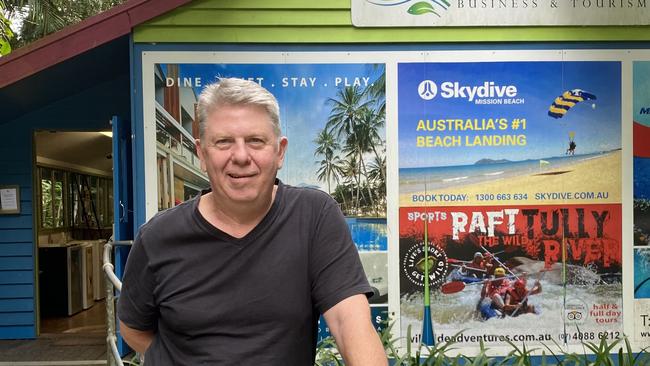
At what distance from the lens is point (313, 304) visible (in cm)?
142

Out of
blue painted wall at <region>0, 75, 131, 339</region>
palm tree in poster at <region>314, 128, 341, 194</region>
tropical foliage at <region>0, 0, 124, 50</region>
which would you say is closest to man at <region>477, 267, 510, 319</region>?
palm tree in poster at <region>314, 128, 341, 194</region>

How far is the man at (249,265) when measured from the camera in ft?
4.48

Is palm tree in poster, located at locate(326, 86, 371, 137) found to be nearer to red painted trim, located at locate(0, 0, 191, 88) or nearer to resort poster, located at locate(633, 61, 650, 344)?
red painted trim, located at locate(0, 0, 191, 88)

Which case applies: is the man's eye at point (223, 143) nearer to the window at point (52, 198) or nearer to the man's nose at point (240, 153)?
the man's nose at point (240, 153)

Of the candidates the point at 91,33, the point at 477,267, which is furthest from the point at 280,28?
the point at 477,267

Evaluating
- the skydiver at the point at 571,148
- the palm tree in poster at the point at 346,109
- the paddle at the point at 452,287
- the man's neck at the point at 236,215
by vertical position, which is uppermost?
the palm tree in poster at the point at 346,109

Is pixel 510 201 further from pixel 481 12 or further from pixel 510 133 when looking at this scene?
pixel 481 12

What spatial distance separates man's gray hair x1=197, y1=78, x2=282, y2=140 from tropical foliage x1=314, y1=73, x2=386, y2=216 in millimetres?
3139

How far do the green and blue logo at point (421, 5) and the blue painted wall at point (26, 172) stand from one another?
3.19m

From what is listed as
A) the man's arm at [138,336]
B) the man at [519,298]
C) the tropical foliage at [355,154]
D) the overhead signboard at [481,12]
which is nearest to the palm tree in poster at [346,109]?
the tropical foliage at [355,154]

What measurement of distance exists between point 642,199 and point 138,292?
13.9ft

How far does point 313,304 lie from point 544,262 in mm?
3603

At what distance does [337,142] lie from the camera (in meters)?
4.55

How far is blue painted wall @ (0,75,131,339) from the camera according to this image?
21.3 ft
